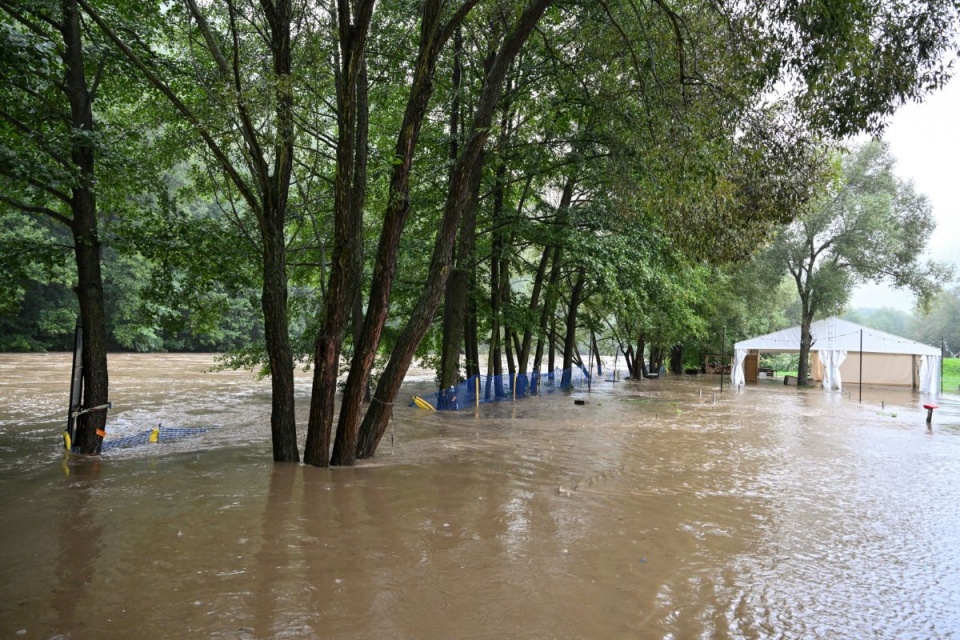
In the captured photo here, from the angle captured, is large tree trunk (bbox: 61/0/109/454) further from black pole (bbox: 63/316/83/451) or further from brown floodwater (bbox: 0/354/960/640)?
brown floodwater (bbox: 0/354/960/640)

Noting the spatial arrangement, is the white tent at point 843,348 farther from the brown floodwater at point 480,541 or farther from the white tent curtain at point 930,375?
the brown floodwater at point 480,541

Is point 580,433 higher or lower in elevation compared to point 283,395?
lower

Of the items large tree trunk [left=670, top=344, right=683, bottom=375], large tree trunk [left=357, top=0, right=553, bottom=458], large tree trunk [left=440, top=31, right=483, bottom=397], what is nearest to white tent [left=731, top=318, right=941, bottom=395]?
large tree trunk [left=670, top=344, right=683, bottom=375]

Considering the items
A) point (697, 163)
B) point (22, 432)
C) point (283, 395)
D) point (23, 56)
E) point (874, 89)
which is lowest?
point (22, 432)

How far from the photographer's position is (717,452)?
11.6 meters

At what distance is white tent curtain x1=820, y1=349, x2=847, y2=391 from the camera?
1289 inches

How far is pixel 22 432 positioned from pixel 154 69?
25.3 feet

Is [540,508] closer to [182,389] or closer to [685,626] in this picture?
[685,626]

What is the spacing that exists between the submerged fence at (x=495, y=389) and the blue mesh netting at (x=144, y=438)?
6.02 meters

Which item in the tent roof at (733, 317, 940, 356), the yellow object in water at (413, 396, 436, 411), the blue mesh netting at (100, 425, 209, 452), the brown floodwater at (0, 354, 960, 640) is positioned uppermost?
the tent roof at (733, 317, 940, 356)

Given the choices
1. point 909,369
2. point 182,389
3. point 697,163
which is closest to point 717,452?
point 697,163

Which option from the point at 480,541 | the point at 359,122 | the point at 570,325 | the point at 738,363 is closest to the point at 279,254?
the point at 359,122

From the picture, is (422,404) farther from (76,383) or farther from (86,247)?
(86,247)

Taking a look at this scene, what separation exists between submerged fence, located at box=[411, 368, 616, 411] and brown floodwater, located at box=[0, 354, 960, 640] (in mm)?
4476
